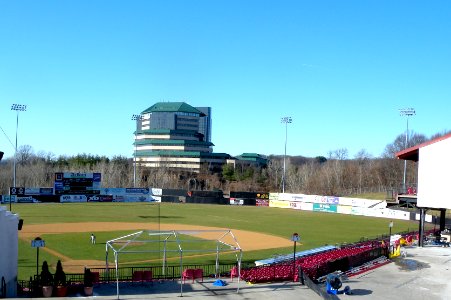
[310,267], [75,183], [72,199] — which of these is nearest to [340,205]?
[75,183]

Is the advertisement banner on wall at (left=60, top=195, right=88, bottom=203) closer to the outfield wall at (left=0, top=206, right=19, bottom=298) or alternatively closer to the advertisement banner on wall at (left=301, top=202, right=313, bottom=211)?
the advertisement banner on wall at (left=301, top=202, right=313, bottom=211)

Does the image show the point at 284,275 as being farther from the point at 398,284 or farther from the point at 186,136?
the point at 186,136

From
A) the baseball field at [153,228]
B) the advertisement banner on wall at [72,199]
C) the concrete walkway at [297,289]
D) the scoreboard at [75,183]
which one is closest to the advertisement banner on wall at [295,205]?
the baseball field at [153,228]

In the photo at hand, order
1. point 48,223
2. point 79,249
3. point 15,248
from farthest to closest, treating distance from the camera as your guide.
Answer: point 48,223
point 79,249
point 15,248

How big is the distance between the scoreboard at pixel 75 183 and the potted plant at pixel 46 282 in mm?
45195

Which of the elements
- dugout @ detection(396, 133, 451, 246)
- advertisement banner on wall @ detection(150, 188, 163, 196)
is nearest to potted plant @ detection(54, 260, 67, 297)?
dugout @ detection(396, 133, 451, 246)

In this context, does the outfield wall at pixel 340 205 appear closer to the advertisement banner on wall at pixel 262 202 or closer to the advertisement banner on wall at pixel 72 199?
the advertisement banner on wall at pixel 262 202

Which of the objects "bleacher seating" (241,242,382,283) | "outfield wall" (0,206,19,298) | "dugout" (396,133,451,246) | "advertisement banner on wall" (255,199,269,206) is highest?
"dugout" (396,133,451,246)

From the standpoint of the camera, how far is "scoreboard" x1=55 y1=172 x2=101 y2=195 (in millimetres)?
64375

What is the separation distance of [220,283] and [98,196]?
7021 cm

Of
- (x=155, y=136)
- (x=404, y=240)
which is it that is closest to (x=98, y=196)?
(x=404, y=240)

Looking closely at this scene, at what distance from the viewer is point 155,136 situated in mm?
190125

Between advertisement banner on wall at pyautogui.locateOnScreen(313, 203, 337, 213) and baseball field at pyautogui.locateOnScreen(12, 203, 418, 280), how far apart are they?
411 cm

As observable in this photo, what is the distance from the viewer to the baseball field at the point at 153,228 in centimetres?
3512
